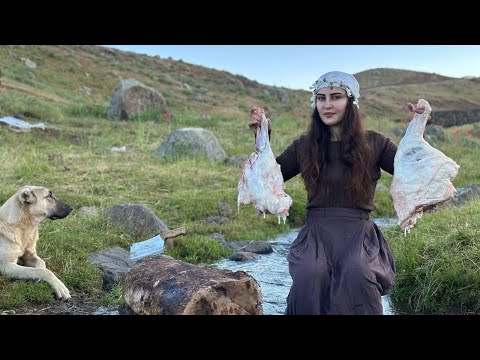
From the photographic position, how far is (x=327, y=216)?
4332 mm

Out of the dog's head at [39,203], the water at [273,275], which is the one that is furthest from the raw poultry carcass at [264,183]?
the dog's head at [39,203]

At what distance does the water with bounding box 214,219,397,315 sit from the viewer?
19.6 ft

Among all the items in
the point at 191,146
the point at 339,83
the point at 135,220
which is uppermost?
the point at 339,83

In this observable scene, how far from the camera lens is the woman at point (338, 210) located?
405 cm

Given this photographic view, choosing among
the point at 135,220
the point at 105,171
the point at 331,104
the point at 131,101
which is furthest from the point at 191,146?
the point at 331,104

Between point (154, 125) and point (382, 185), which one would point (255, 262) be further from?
point (154, 125)

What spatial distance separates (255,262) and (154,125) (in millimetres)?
10819

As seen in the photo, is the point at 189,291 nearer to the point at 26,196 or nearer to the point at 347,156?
the point at 347,156

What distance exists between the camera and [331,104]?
443 cm

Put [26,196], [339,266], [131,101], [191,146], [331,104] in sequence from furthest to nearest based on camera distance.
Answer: [131,101], [191,146], [26,196], [331,104], [339,266]

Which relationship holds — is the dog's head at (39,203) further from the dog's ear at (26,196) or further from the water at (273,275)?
the water at (273,275)

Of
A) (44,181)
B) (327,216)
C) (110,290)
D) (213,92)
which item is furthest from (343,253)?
(213,92)

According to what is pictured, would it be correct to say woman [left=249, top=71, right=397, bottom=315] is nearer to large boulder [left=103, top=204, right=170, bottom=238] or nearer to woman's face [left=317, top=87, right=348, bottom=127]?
woman's face [left=317, top=87, right=348, bottom=127]

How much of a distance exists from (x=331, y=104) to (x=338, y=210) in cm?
78
